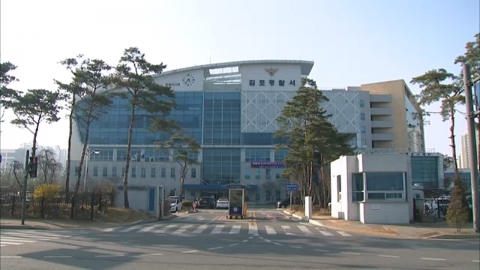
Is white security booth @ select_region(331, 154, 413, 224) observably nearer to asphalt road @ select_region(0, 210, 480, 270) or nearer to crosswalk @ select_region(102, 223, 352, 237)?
crosswalk @ select_region(102, 223, 352, 237)

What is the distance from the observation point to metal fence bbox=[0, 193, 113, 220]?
93.7ft

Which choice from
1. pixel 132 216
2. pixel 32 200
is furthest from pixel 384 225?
pixel 32 200

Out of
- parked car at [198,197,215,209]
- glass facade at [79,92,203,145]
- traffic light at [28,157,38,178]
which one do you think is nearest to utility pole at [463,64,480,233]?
traffic light at [28,157,38,178]

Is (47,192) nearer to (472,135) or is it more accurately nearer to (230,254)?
(230,254)

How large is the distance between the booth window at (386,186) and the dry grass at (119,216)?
16.0m

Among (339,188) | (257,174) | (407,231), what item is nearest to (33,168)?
A: (339,188)

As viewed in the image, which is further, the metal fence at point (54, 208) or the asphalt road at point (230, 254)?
the metal fence at point (54, 208)

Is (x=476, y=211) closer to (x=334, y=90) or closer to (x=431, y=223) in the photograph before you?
(x=431, y=223)

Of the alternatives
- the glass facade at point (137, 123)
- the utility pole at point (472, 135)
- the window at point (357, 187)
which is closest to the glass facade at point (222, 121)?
the glass facade at point (137, 123)

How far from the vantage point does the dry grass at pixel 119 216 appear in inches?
1136

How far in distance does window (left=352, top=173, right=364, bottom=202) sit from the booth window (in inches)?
38.6

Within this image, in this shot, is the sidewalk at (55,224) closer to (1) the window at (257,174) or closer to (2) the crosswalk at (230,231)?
(2) the crosswalk at (230,231)

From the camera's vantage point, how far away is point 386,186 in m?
27.3

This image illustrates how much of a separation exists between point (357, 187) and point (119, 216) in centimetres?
1618
